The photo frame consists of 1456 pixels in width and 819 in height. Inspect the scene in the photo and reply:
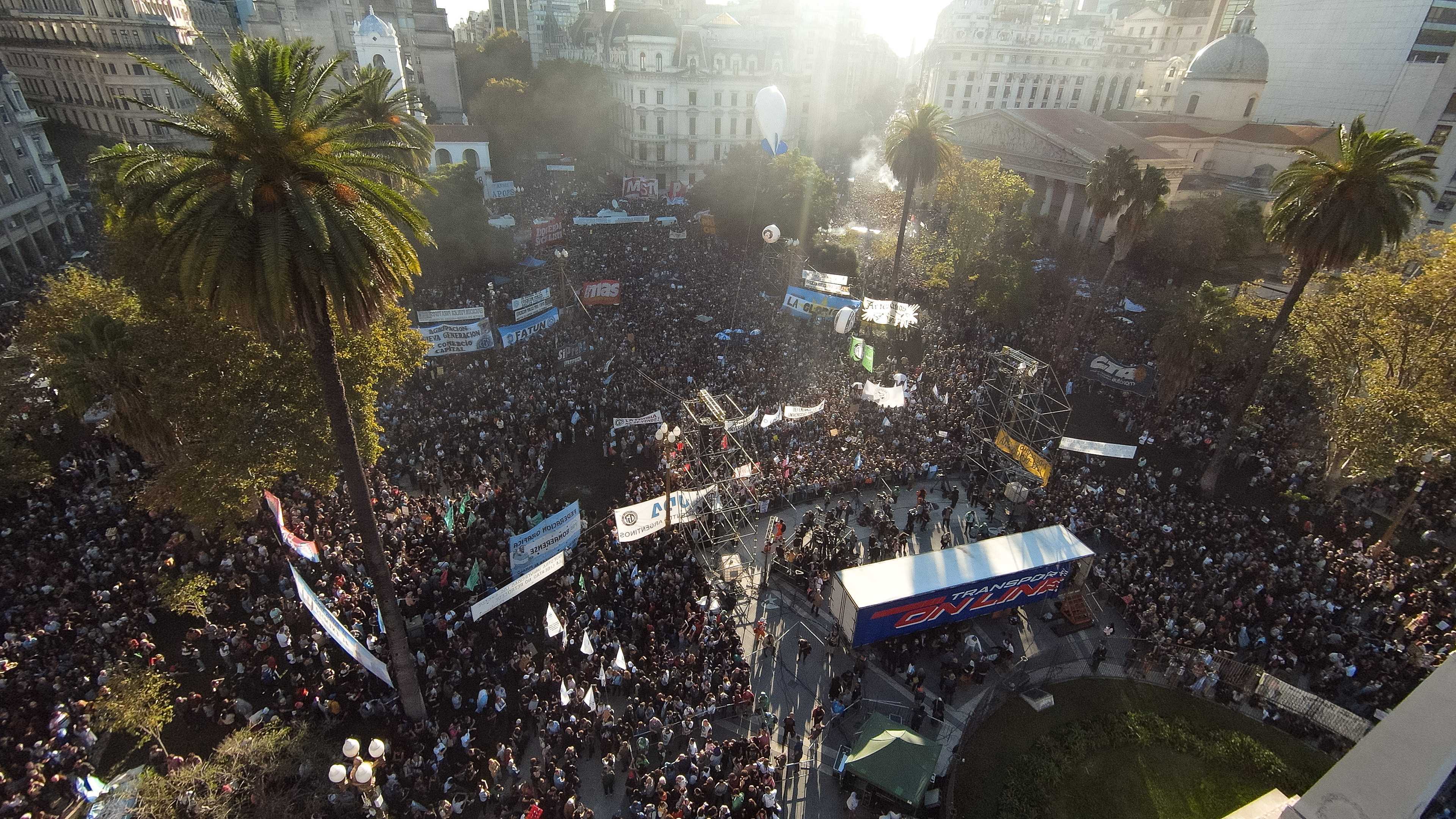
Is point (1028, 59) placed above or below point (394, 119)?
above

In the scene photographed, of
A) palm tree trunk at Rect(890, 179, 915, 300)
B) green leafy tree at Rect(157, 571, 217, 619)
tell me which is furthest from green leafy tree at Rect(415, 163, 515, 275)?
green leafy tree at Rect(157, 571, 217, 619)

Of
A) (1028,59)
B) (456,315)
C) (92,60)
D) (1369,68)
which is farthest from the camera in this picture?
(1028,59)

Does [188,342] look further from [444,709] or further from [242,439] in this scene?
[444,709]

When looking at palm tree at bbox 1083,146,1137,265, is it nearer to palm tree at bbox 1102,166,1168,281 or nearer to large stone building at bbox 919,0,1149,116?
palm tree at bbox 1102,166,1168,281

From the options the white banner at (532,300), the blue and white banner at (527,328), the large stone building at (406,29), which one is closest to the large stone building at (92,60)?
the large stone building at (406,29)

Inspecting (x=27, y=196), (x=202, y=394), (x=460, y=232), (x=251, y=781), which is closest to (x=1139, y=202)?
(x=460, y=232)

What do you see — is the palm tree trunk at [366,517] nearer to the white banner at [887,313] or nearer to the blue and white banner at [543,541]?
the blue and white banner at [543,541]

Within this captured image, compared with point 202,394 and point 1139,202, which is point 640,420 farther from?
point 1139,202
